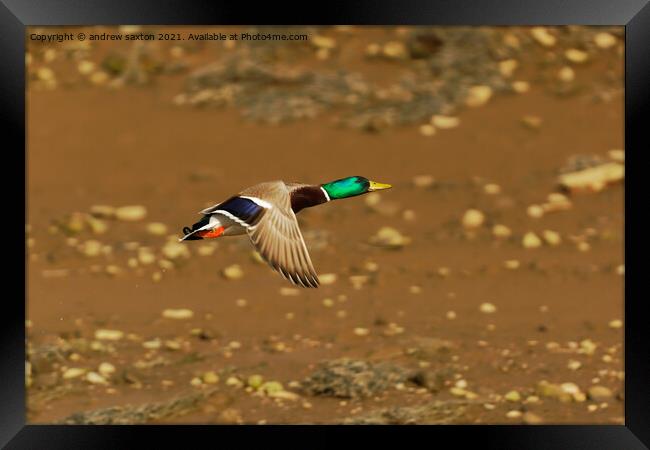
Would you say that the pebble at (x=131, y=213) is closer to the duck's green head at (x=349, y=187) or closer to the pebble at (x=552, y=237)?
the duck's green head at (x=349, y=187)

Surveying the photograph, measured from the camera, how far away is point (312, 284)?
21.7 feet

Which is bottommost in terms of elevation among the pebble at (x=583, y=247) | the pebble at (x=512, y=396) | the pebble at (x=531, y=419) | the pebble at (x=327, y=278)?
the pebble at (x=531, y=419)

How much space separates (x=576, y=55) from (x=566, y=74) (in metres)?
0.37

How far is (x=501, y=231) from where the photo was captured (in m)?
9.17

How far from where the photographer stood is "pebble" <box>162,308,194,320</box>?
824 centimetres

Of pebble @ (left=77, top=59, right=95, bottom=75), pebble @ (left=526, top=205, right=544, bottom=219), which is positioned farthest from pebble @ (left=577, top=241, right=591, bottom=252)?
pebble @ (left=77, top=59, right=95, bottom=75)

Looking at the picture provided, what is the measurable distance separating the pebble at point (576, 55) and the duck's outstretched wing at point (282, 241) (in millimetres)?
4536

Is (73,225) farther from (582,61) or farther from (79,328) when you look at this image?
(582,61)

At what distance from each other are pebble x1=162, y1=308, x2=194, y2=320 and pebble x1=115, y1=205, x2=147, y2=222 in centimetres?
113

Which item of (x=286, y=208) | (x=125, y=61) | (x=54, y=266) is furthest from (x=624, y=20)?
(x=125, y=61)

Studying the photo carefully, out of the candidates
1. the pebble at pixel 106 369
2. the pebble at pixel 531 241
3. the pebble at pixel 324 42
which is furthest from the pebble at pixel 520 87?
the pebble at pixel 106 369

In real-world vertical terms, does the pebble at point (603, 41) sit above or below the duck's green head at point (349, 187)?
above

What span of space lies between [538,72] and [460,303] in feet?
9.53

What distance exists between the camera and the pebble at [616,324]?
26.9 ft
